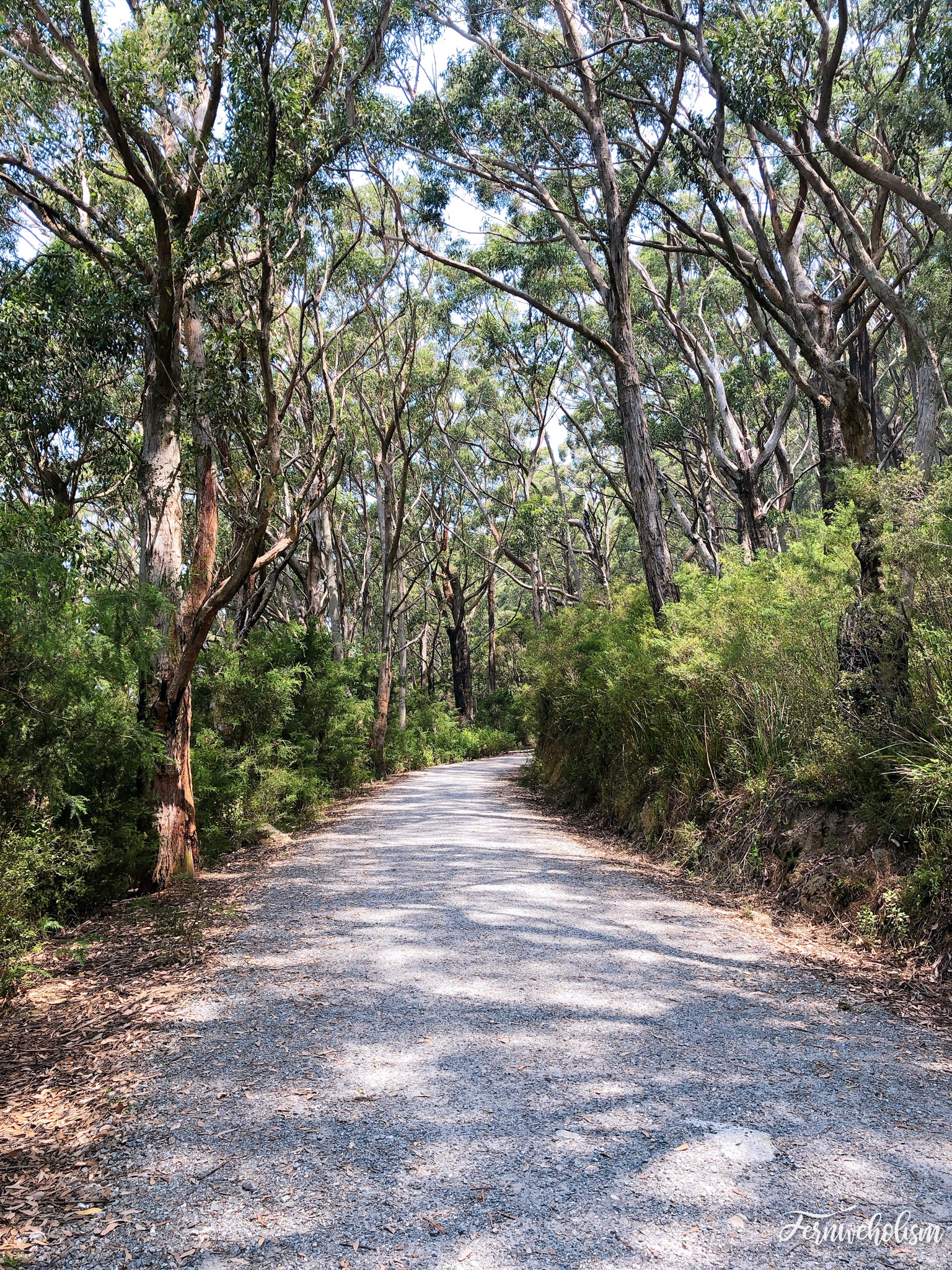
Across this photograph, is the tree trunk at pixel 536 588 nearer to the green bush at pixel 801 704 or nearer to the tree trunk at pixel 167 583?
the green bush at pixel 801 704

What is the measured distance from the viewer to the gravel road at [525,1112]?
2332mm

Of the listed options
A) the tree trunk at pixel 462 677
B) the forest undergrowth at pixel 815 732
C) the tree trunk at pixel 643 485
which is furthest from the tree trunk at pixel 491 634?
the forest undergrowth at pixel 815 732

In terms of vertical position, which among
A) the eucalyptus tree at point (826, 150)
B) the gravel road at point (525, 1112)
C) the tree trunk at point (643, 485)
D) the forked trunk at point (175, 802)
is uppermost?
the eucalyptus tree at point (826, 150)

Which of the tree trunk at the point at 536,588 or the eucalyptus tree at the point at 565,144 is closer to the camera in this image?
the eucalyptus tree at the point at 565,144

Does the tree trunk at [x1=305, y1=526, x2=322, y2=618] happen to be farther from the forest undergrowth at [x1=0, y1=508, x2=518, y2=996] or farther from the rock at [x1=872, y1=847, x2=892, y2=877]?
the rock at [x1=872, y1=847, x2=892, y2=877]

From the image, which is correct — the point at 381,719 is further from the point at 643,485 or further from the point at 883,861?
the point at 883,861

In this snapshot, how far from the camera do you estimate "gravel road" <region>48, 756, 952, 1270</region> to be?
7.65 feet

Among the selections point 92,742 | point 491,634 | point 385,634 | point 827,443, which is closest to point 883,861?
point 92,742

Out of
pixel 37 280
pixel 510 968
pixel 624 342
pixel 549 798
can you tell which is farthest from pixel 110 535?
pixel 510 968

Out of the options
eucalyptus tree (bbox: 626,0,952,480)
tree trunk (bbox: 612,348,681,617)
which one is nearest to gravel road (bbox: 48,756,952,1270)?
eucalyptus tree (bbox: 626,0,952,480)

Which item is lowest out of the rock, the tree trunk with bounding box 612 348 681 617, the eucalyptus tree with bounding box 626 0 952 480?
the rock

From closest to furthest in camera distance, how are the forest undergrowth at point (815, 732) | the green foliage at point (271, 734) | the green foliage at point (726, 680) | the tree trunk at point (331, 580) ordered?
the forest undergrowth at point (815, 732)
the green foliage at point (726, 680)
the green foliage at point (271, 734)
the tree trunk at point (331, 580)

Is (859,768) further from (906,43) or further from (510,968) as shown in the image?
(906,43)

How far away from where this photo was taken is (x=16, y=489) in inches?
455
